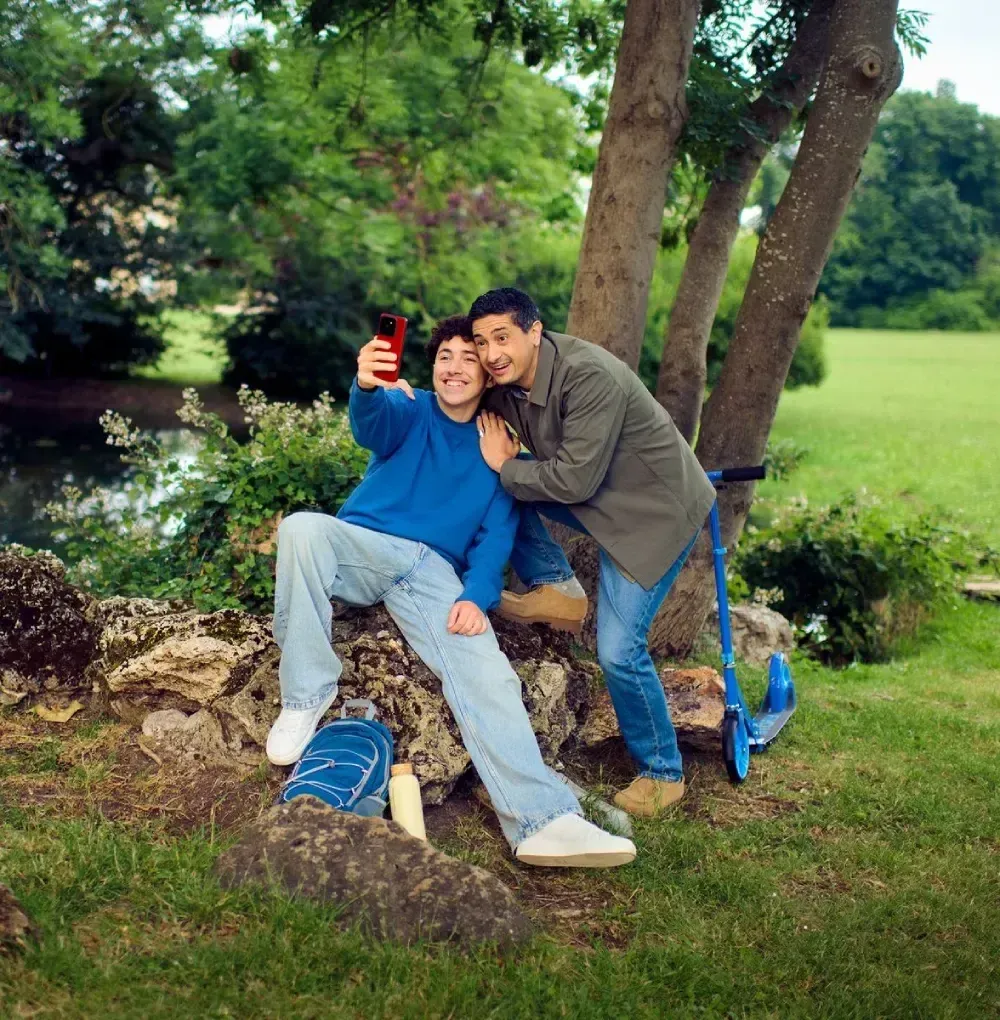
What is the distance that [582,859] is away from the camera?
13.2 ft

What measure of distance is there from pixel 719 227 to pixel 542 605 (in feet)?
9.94

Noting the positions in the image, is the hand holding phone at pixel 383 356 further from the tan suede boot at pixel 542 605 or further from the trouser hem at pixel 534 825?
the trouser hem at pixel 534 825

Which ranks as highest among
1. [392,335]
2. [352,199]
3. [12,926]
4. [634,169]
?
[634,169]

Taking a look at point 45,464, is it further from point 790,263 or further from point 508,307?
point 508,307

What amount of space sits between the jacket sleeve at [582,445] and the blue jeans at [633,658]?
0.35 metres

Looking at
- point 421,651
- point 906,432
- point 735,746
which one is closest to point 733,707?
point 735,746

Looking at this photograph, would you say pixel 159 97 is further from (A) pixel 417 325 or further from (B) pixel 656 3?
(B) pixel 656 3

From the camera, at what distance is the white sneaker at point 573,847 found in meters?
4.02

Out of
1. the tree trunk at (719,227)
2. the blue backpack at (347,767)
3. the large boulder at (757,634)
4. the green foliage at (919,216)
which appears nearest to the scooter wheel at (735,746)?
the blue backpack at (347,767)

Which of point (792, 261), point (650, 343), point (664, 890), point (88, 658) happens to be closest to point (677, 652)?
point (792, 261)

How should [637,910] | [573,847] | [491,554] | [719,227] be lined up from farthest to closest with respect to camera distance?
1. [719,227]
2. [491,554]
3. [573,847]
4. [637,910]

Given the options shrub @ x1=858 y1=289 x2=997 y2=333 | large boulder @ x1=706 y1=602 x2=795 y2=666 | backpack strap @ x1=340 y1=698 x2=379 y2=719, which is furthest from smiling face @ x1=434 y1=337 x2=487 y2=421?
shrub @ x1=858 y1=289 x2=997 y2=333

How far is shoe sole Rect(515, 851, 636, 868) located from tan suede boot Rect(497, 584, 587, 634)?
1212mm

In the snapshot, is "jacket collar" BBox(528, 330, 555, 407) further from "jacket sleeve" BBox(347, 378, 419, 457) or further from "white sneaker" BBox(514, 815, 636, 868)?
"white sneaker" BBox(514, 815, 636, 868)
